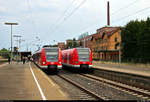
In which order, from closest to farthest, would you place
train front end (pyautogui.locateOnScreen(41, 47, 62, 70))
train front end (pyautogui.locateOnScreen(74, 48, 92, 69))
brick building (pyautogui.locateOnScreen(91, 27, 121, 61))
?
train front end (pyautogui.locateOnScreen(41, 47, 62, 70)), train front end (pyautogui.locateOnScreen(74, 48, 92, 69)), brick building (pyautogui.locateOnScreen(91, 27, 121, 61))

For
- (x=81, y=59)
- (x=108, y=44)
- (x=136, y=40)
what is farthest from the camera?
(x=108, y=44)

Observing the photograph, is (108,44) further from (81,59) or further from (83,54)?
(81,59)

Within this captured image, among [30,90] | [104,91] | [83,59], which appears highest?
[83,59]

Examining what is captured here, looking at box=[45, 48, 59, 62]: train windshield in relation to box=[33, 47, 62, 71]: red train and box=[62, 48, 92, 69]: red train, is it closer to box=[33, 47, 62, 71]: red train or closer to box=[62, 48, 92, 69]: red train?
box=[33, 47, 62, 71]: red train

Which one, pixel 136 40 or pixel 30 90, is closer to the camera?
pixel 30 90

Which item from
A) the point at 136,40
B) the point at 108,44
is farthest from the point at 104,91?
the point at 108,44

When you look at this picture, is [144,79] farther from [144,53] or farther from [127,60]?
[144,53]

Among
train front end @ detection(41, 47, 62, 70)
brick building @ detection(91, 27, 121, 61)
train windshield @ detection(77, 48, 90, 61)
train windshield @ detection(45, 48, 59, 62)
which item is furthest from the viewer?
brick building @ detection(91, 27, 121, 61)

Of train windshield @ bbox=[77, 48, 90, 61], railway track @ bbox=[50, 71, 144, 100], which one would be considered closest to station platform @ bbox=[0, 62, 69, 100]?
railway track @ bbox=[50, 71, 144, 100]

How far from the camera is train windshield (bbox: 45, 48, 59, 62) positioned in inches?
894

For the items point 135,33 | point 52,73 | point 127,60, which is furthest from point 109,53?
point 52,73

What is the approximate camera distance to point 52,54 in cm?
2292

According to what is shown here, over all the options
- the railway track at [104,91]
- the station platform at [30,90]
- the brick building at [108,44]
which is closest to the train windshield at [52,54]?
the railway track at [104,91]

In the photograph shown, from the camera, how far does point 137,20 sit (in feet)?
186
